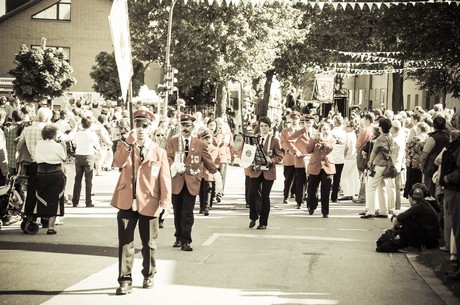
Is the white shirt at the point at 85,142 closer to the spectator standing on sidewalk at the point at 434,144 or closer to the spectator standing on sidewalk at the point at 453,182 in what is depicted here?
the spectator standing on sidewalk at the point at 434,144

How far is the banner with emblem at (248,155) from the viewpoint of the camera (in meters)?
15.8

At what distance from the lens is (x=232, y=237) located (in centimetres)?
1461

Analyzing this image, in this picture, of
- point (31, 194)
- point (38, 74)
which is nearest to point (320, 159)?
point (31, 194)

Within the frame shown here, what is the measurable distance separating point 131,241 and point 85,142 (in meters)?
9.48

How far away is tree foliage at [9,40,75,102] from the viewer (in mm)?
43812

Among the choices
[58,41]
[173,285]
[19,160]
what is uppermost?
[58,41]

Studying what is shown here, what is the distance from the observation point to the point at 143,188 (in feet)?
32.3

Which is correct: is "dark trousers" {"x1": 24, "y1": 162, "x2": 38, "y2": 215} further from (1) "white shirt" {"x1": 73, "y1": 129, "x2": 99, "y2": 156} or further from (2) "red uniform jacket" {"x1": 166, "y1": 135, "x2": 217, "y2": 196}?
(1) "white shirt" {"x1": 73, "y1": 129, "x2": 99, "y2": 156}

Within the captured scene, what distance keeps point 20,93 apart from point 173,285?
35.8 m

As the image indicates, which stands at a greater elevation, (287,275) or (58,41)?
(58,41)

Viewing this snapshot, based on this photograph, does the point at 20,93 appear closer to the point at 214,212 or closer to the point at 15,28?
the point at 15,28

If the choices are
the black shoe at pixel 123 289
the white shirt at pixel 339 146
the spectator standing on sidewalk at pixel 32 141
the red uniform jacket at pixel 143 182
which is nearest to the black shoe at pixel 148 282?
the black shoe at pixel 123 289

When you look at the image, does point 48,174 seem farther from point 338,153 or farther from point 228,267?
point 338,153

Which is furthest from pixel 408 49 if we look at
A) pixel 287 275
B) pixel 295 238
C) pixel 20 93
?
pixel 20 93
